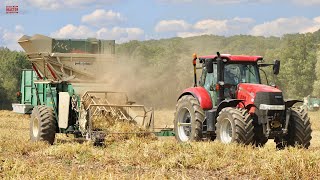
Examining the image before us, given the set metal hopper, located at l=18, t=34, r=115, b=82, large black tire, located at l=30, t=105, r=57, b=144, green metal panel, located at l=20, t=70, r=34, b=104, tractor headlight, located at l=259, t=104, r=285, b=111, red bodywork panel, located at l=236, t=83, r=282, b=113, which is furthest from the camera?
green metal panel, located at l=20, t=70, r=34, b=104

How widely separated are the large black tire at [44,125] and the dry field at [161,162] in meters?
2.27

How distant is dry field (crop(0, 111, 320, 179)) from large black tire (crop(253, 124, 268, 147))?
124 centimetres

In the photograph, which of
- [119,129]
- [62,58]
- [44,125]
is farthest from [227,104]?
[62,58]

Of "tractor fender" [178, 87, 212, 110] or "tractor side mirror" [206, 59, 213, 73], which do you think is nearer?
"tractor side mirror" [206, 59, 213, 73]

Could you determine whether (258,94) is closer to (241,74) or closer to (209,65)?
(241,74)

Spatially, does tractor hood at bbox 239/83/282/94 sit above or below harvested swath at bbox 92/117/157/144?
above

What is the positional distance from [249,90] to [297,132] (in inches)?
52.8

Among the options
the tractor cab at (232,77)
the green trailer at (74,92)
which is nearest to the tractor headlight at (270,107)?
the tractor cab at (232,77)

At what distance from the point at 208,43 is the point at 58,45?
346 inches

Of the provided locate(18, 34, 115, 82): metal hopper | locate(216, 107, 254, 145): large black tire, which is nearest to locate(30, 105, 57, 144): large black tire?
locate(18, 34, 115, 82): metal hopper

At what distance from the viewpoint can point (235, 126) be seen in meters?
11.2

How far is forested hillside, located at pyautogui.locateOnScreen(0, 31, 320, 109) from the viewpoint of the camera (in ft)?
54.9

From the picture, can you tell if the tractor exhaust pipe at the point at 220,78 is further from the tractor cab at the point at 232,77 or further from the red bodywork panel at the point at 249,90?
the red bodywork panel at the point at 249,90

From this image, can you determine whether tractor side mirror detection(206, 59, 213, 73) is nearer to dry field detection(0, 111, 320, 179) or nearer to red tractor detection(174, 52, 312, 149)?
red tractor detection(174, 52, 312, 149)
